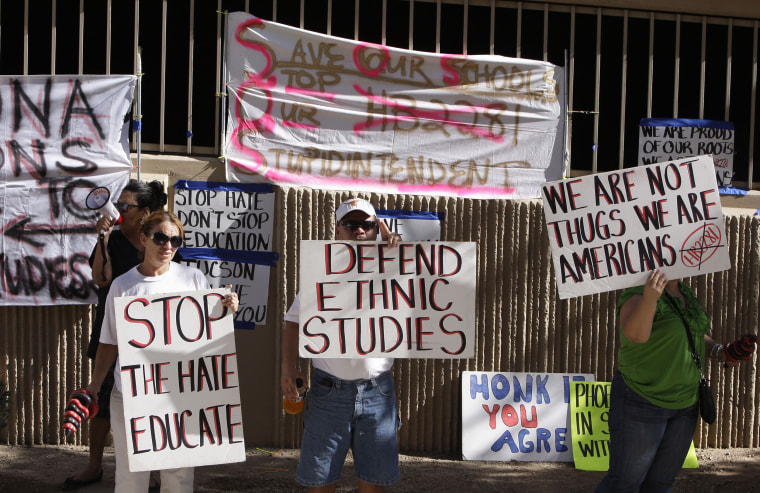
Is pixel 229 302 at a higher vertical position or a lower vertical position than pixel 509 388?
higher

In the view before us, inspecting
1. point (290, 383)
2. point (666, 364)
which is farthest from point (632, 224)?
point (290, 383)

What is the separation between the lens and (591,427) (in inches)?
233

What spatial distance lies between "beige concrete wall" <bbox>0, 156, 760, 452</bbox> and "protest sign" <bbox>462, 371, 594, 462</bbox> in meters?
0.10

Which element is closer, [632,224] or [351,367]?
[351,367]

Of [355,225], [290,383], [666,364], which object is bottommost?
[290,383]

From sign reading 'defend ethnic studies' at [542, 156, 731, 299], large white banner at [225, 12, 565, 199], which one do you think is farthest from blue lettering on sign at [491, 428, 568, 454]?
sign reading 'defend ethnic studies' at [542, 156, 731, 299]

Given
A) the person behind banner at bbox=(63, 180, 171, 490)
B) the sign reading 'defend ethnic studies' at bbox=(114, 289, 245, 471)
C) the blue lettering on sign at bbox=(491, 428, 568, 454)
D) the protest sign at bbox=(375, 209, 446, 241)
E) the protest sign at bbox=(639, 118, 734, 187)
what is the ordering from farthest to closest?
the protest sign at bbox=(639, 118, 734, 187)
the protest sign at bbox=(375, 209, 446, 241)
the blue lettering on sign at bbox=(491, 428, 568, 454)
the person behind banner at bbox=(63, 180, 171, 490)
the sign reading 'defend ethnic studies' at bbox=(114, 289, 245, 471)

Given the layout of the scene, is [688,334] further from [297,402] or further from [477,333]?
[477,333]

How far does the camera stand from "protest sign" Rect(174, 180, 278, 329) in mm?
5953

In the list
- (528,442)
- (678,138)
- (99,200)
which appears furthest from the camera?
(678,138)

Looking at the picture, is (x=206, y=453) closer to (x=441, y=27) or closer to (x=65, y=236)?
(x=65, y=236)

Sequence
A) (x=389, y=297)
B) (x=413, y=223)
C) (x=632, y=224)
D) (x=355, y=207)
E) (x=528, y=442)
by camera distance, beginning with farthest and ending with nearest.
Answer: (x=413, y=223) < (x=528, y=442) < (x=632, y=224) < (x=389, y=297) < (x=355, y=207)

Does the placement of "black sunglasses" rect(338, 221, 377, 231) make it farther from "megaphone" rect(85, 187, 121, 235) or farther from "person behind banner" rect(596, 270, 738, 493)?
"megaphone" rect(85, 187, 121, 235)

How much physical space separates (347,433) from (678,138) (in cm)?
448
